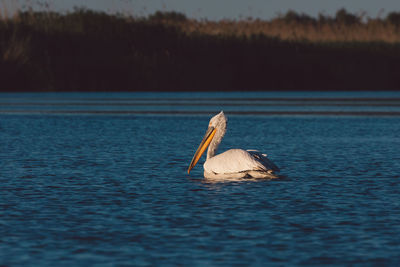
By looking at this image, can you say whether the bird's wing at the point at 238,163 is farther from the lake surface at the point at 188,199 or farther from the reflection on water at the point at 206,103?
the reflection on water at the point at 206,103

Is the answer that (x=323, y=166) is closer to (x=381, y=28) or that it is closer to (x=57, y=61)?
(x=57, y=61)

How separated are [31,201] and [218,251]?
3.14 m

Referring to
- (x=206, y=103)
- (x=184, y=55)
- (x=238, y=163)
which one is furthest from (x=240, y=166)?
(x=184, y=55)

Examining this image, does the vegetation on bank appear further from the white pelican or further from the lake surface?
the white pelican

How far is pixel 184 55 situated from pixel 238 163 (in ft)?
82.9

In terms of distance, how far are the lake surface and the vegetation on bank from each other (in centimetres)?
1278

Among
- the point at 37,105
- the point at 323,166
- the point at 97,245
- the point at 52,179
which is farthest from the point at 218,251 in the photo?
the point at 37,105

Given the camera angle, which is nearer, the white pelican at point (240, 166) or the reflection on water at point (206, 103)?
the white pelican at point (240, 166)

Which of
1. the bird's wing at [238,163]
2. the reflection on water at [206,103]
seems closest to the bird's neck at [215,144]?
the bird's wing at [238,163]

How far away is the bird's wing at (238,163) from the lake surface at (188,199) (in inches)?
7.5

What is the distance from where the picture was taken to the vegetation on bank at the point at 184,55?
1307 inches

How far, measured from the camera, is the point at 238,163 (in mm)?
10727

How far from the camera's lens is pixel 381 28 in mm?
39625

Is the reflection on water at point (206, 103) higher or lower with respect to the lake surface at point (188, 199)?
lower
